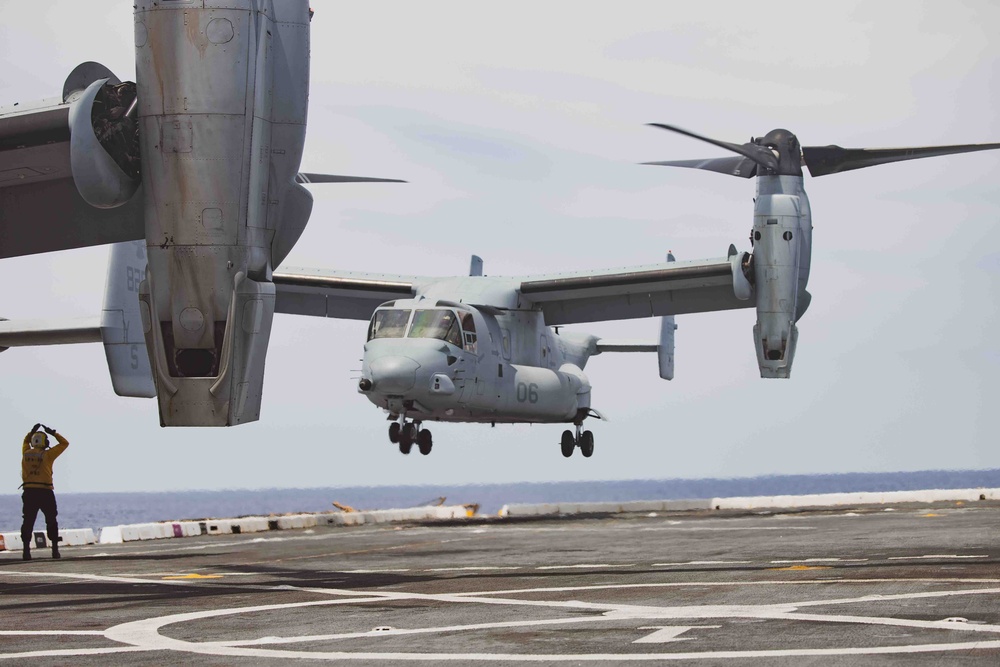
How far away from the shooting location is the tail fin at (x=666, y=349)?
46.5 m

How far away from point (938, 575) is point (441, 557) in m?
7.49

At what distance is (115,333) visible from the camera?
26703 mm

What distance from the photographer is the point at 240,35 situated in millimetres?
14914

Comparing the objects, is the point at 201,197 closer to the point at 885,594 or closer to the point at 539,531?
the point at 885,594

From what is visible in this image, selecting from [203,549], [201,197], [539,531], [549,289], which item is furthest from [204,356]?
[549,289]

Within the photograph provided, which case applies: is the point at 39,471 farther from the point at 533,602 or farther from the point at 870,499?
the point at 870,499

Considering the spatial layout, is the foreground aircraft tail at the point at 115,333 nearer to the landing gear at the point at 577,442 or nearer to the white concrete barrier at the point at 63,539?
the white concrete barrier at the point at 63,539

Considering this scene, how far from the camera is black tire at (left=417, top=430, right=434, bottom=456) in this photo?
109ft

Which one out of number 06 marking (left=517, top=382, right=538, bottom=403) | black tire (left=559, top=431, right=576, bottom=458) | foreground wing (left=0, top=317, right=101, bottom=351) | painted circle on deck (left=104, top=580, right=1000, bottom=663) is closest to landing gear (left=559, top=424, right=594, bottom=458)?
black tire (left=559, top=431, right=576, bottom=458)

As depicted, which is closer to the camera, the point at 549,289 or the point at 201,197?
the point at 201,197

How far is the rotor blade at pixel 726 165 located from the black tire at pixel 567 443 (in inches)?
429

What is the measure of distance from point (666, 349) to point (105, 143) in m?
33.5

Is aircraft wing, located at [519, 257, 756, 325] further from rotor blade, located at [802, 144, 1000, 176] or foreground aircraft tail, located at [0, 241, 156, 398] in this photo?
foreground aircraft tail, located at [0, 241, 156, 398]

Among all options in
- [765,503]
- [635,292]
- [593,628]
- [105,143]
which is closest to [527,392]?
[635,292]
